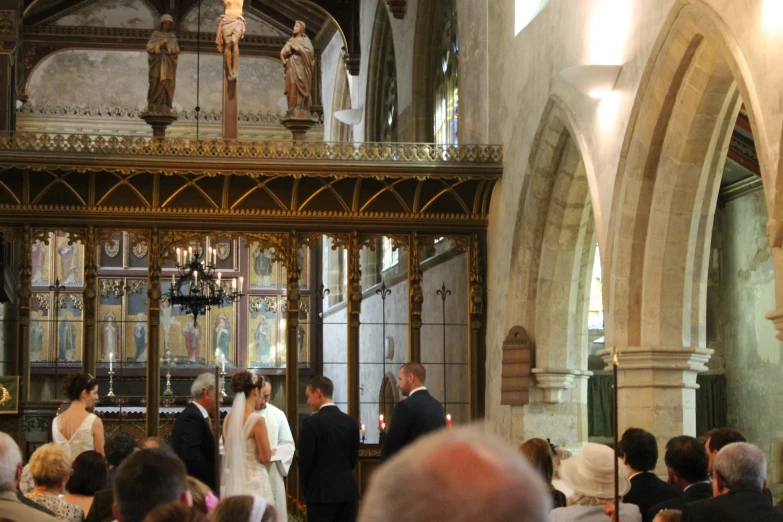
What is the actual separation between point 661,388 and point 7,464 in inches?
250

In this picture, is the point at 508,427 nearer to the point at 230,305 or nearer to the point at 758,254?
the point at 758,254

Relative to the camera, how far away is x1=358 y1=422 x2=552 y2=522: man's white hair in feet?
3.67

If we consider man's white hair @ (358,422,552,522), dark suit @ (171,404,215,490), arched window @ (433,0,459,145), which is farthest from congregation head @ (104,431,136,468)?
arched window @ (433,0,459,145)

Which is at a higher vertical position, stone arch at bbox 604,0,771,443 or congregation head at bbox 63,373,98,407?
stone arch at bbox 604,0,771,443

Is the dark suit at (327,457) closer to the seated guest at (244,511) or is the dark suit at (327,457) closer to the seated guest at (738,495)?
the seated guest at (738,495)

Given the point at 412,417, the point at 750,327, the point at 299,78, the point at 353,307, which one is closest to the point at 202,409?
the point at 412,417

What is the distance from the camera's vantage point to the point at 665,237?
9391mm

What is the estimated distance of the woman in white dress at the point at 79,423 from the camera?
7.50 meters

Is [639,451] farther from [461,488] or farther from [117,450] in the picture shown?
[461,488]

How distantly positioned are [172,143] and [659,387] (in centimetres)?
575

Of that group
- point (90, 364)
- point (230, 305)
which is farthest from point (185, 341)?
point (90, 364)

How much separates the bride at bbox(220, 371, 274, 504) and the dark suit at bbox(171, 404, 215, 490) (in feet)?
0.68

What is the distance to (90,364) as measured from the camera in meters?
12.5

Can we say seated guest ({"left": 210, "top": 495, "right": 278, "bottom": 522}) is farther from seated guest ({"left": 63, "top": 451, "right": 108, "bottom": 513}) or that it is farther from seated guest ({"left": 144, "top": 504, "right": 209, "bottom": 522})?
seated guest ({"left": 63, "top": 451, "right": 108, "bottom": 513})
